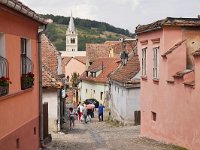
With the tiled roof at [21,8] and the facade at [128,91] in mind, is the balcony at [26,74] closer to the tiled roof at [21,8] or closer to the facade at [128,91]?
the tiled roof at [21,8]

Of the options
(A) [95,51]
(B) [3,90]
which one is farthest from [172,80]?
(A) [95,51]

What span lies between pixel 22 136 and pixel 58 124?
38.8ft

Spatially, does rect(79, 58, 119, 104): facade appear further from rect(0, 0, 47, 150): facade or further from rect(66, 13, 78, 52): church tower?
rect(66, 13, 78, 52): church tower

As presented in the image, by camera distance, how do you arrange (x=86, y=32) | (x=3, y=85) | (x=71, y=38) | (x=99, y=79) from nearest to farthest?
1. (x=3, y=85)
2. (x=99, y=79)
3. (x=71, y=38)
4. (x=86, y=32)

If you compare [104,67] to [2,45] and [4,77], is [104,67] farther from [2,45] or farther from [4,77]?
[4,77]

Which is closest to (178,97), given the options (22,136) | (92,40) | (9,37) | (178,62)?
(178,62)

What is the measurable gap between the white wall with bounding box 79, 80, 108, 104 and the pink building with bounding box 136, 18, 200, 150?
3291 cm

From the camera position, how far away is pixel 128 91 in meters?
34.8

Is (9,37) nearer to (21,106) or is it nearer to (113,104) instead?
(21,106)

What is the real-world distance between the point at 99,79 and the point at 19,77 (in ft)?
150

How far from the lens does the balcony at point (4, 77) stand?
10945 millimetres

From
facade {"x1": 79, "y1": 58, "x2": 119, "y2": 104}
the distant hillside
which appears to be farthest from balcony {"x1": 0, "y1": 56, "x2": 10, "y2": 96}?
the distant hillside

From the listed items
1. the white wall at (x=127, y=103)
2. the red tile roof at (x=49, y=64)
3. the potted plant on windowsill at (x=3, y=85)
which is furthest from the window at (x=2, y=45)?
the white wall at (x=127, y=103)

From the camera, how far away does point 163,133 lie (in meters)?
20.8
